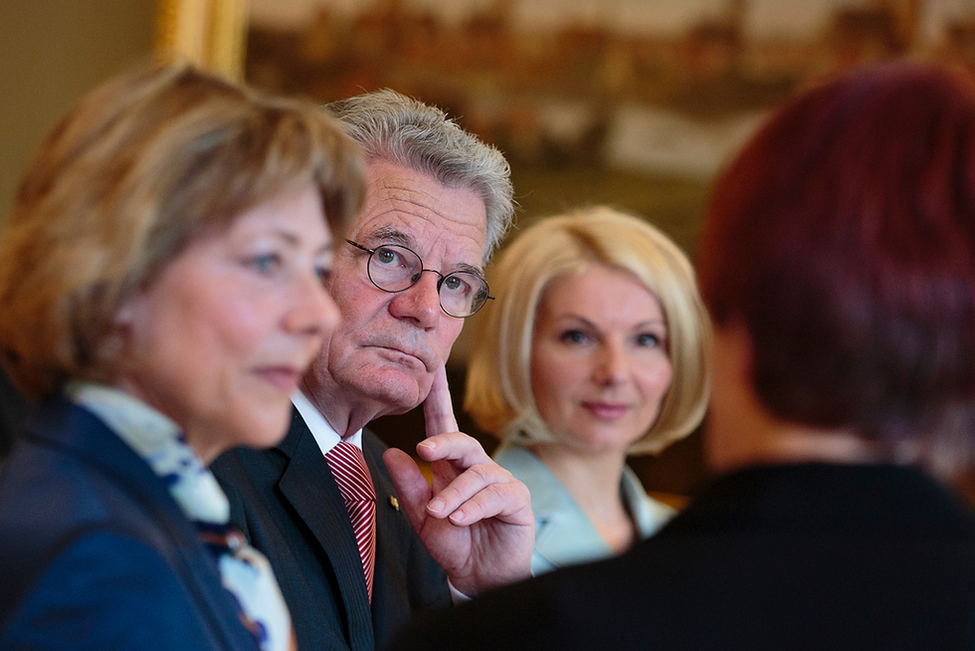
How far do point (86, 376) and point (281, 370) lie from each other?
0.25 m

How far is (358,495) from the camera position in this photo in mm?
2475

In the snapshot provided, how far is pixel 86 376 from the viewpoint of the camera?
4.25ft

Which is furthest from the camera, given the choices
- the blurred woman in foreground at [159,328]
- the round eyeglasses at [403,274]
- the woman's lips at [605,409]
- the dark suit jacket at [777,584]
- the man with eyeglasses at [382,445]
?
the woman's lips at [605,409]

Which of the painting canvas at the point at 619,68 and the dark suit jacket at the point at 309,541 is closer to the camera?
the dark suit jacket at the point at 309,541

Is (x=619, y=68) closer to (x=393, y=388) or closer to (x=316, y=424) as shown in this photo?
(x=393, y=388)

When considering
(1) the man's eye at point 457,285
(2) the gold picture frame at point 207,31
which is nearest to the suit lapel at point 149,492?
(1) the man's eye at point 457,285

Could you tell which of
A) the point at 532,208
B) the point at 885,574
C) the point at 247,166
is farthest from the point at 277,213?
the point at 532,208

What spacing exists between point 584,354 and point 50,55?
3.78 meters

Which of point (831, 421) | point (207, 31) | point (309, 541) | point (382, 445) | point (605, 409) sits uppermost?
point (207, 31)

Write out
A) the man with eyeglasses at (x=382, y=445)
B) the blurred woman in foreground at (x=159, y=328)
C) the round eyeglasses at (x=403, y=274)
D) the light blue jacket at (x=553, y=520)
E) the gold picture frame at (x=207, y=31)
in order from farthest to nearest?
the gold picture frame at (x=207, y=31) < the light blue jacket at (x=553, y=520) < the round eyeglasses at (x=403, y=274) < the man with eyeglasses at (x=382, y=445) < the blurred woman in foreground at (x=159, y=328)

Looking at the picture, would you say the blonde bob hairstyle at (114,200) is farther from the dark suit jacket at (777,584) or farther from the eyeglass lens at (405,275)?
the eyeglass lens at (405,275)

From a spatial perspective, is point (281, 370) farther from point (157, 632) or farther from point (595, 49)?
point (595, 49)

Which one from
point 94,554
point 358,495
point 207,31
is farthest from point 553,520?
point 207,31

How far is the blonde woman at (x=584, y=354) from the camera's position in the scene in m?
3.45
